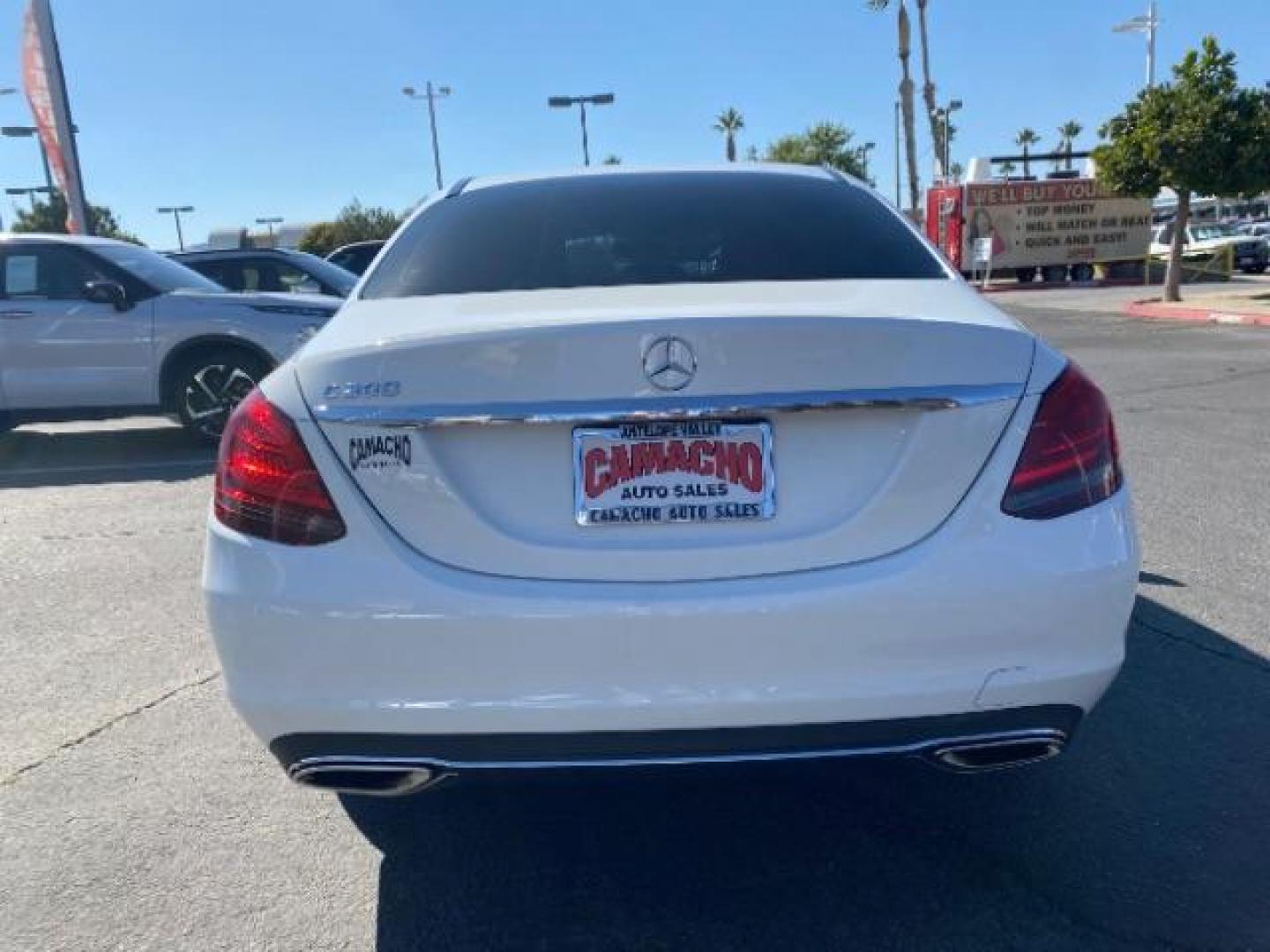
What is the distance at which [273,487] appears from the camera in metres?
2.29

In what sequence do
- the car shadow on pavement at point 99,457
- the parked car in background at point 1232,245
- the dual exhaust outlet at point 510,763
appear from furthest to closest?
the parked car in background at point 1232,245 < the car shadow on pavement at point 99,457 < the dual exhaust outlet at point 510,763

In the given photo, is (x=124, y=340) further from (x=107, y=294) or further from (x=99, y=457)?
(x=99, y=457)

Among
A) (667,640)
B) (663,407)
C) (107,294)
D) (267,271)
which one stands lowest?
(667,640)

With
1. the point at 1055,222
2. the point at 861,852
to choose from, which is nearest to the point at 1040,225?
the point at 1055,222

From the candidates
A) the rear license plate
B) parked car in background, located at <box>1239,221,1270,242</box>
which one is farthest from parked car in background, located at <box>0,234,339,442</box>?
parked car in background, located at <box>1239,221,1270,242</box>

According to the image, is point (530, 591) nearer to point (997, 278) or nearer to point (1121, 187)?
point (1121, 187)

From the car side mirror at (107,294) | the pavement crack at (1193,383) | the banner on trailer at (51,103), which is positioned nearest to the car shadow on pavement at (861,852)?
the car side mirror at (107,294)

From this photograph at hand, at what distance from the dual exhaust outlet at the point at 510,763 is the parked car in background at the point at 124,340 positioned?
6660 mm

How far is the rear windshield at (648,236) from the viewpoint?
2.95 meters

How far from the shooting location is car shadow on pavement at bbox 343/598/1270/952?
2.45 m

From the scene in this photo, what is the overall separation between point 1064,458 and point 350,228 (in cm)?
6964

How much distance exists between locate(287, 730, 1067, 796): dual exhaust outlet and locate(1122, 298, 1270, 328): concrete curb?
17832mm

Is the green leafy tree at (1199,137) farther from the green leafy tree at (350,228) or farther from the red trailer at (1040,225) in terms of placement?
the green leafy tree at (350,228)

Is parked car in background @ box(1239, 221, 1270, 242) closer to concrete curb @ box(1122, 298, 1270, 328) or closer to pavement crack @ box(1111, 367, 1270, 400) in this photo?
concrete curb @ box(1122, 298, 1270, 328)
